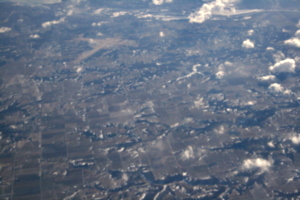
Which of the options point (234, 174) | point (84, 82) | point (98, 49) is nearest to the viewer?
point (234, 174)

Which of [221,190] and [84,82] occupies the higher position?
[84,82]

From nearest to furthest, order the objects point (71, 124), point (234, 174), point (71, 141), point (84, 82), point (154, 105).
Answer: point (234, 174) → point (71, 141) → point (71, 124) → point (154, 105) → point (84, 82)

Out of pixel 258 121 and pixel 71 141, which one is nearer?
pixel 71 141

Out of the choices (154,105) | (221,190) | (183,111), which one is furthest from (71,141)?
(221,190)

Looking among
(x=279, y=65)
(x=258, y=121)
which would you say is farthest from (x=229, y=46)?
(x=258, y=121)

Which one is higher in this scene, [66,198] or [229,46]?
[229,46]

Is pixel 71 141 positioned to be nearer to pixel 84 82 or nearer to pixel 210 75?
pixel 84 82

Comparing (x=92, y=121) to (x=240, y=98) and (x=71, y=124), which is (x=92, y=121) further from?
(x=240, y=98)

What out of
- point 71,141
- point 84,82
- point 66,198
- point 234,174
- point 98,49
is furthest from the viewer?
point 98,49

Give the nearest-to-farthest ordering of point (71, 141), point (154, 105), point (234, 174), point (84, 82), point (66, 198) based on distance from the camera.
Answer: point (66, 198)
point (234, 174)
point (71, 141)
point (154, 105)
point (84, 82)
